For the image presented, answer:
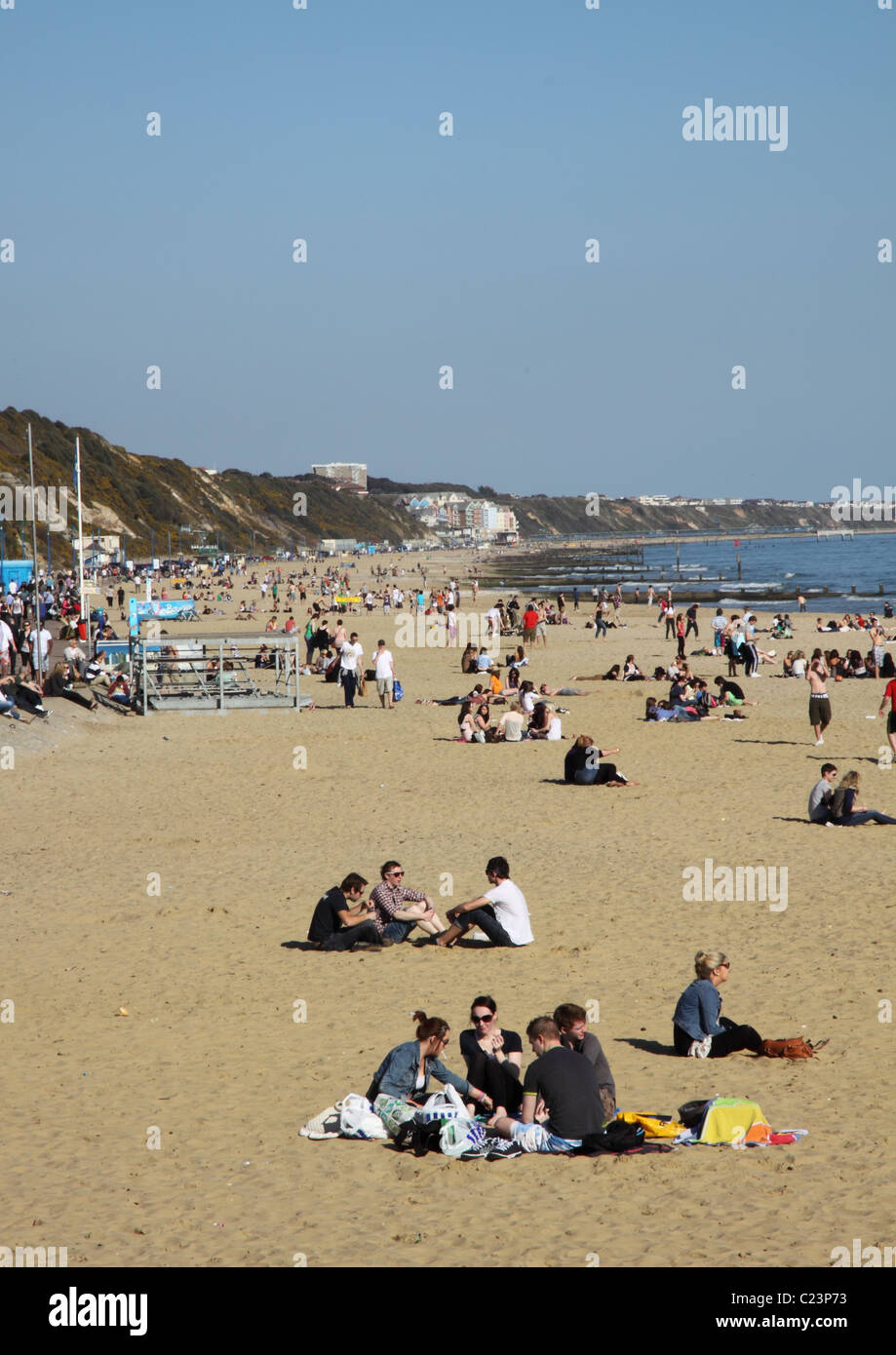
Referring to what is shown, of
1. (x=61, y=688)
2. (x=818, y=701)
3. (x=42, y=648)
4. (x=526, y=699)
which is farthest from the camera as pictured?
(x=42, y=648)

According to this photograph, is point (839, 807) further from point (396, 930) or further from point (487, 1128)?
point (487, 1128)

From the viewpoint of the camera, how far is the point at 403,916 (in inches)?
420

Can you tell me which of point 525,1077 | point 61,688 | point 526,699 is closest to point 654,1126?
point 525,1077

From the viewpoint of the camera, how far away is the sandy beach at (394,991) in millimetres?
5934

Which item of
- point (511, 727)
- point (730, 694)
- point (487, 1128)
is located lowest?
point (487, 1128)

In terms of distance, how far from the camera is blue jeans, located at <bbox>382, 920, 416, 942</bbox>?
10.7 meters

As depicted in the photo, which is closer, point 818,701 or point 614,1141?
point 614,1141

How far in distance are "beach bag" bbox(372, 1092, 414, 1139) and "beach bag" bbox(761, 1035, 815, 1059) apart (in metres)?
2.28

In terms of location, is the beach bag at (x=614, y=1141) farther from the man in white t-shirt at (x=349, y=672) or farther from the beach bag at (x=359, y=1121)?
the man in white t-shirt at (x=349, y=672)

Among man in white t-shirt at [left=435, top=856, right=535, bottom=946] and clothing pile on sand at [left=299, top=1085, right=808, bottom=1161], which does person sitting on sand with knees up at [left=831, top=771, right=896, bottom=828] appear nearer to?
man in white t-shirt at [left=435, top=856, right=535, bottom=946]

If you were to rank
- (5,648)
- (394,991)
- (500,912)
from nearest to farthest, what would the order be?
(394,991) → (500,912) → (5,648)

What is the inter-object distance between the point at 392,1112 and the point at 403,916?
370 cm

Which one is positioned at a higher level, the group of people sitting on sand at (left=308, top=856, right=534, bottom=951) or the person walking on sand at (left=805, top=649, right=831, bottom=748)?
the person walking on sand at (left=805, top=649, right=831, bottom=748)

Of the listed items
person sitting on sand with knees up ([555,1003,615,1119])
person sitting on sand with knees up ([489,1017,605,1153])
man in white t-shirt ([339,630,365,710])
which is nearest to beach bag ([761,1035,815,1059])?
person sitting on sand with knees up ([555,1003,615,1119])
